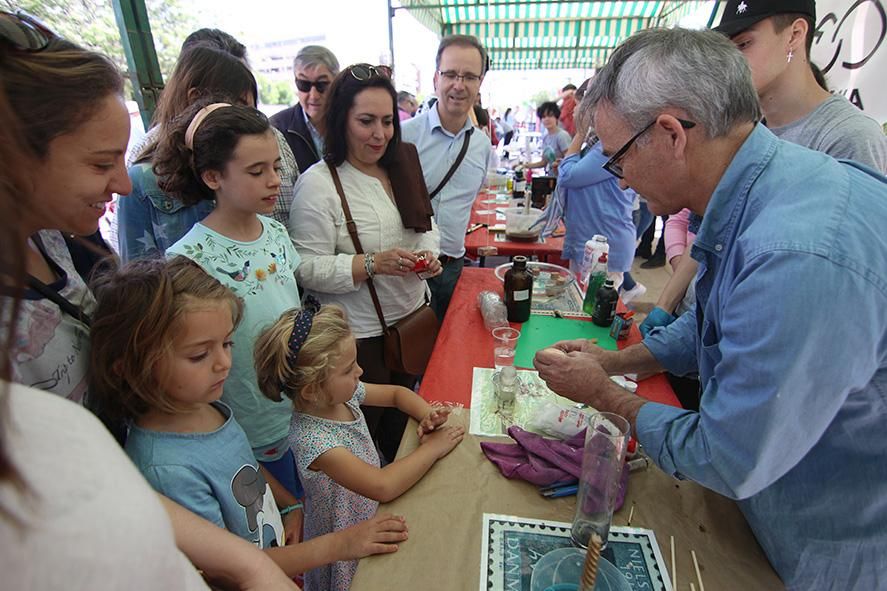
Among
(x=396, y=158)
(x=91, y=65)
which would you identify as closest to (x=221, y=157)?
(x=91, y=65)

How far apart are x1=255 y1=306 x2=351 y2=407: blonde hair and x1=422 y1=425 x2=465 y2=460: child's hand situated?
361 millimetres

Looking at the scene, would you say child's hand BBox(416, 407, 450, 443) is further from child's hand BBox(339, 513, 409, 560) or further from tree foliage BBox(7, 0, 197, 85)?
tree foliage BBox(7, 0, 197, 85)

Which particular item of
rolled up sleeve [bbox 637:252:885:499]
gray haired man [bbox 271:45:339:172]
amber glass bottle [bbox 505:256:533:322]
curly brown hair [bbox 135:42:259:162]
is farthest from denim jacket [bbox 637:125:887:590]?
gray haired man [bbox 271:45:339:172]

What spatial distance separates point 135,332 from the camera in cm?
104

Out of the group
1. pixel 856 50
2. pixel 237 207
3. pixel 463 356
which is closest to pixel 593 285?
pixel 463 356

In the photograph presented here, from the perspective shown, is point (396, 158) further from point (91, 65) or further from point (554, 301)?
point (91, 65)

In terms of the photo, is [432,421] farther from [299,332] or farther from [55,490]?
[55,490]

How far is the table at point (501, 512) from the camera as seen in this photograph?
0.94 m

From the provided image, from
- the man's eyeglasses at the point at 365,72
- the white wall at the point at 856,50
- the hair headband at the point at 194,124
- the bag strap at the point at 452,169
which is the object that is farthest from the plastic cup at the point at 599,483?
the white wall at the point at 856,50

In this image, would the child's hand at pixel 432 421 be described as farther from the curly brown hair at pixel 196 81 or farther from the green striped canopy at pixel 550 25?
the green striped canopy at pixel 550 25

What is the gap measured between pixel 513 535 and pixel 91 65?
141cm

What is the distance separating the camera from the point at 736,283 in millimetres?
896

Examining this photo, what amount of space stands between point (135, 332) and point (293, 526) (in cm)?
84

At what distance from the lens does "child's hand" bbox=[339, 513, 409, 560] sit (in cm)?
99
